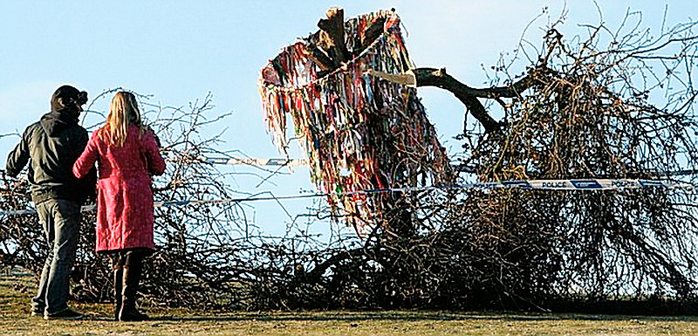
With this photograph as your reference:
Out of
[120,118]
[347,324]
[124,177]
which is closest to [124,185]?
[124,177]

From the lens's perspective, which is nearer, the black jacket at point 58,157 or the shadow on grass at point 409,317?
the black jacket at point 58,157

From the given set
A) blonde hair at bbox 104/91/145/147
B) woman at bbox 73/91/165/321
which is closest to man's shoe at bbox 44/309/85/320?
woman at bbox 73/91/165/321

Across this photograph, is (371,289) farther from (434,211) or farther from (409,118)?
(409,118)

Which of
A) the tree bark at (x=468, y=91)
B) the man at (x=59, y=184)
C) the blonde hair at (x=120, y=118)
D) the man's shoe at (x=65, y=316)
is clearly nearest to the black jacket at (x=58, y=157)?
the man at (x=59, y=184)

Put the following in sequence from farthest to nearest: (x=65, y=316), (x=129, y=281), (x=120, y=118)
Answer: (x=65, y=316)
(x=129, y=281)
(x=120, y=118)

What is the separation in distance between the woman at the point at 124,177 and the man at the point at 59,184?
0.26 meters

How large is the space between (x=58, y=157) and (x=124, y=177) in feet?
1.84

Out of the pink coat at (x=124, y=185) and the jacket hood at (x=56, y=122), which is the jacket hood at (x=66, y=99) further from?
the pink coat at (x=124, y=185)

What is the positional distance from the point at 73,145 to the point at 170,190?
137 cm

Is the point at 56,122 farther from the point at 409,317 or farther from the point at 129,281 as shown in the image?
the point at 409,317

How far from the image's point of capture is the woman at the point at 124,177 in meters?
6.10

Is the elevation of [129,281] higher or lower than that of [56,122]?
lower

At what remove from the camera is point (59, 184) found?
6.41 metres

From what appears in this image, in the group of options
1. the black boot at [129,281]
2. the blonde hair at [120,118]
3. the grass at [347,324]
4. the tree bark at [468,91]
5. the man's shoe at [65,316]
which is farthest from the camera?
the tree bark at [468,91]
